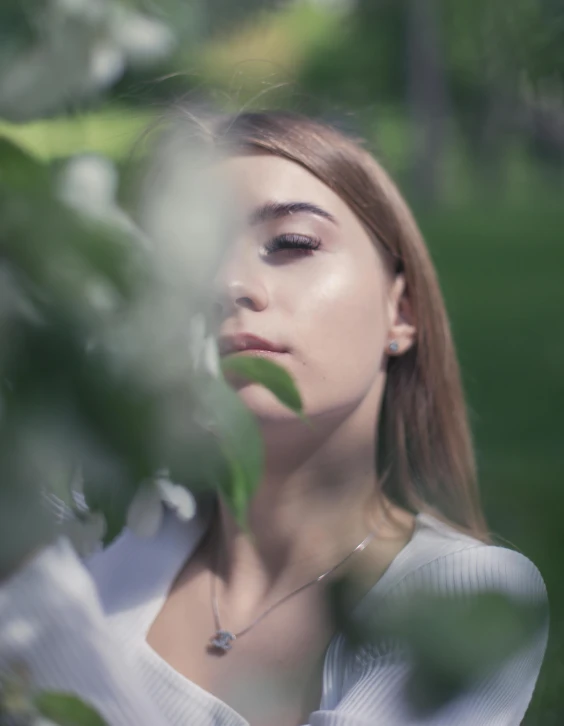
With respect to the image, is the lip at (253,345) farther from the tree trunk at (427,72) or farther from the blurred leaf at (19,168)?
the blurred leaf at (19,168)

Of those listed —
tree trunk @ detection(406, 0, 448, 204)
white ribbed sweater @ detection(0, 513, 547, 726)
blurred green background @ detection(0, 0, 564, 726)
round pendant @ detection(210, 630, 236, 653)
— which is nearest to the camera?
blurred green background @ detection(0, 0, 564, 726)

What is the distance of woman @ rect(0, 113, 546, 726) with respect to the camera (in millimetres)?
1065

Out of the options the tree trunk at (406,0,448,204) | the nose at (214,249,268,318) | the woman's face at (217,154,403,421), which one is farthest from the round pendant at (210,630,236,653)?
the tree trunk at (406,0,448,204)

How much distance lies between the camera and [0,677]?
490 mm

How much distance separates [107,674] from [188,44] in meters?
0.80

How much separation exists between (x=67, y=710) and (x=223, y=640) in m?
0.88

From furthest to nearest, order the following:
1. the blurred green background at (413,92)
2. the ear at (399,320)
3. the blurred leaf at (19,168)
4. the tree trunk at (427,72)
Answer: the ear at (399,320) → the tree trunk at (427,72) → the blurred green background at (413,92) → the blurred leaf at (19,168)

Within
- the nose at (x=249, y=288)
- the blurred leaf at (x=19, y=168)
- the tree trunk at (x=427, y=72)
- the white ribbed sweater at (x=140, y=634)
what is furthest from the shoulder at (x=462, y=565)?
the tree trunk at (x=427, y=72)

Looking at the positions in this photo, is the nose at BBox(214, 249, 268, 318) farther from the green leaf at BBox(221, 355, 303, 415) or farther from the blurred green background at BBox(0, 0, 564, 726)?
the green leaf at BBox(221, 355, 303, 415)

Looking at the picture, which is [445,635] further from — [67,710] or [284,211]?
[284,211]

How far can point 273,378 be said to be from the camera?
0.46 metres

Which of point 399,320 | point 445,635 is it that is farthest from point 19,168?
point 399,320

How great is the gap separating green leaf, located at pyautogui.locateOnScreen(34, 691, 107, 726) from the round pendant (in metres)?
0.86

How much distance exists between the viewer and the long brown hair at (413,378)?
1.37m
